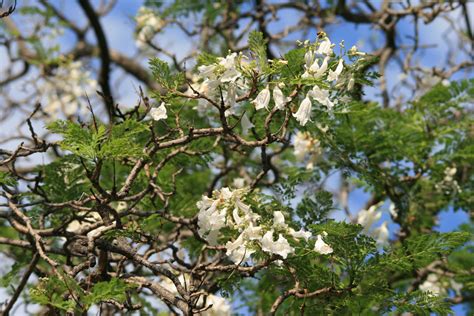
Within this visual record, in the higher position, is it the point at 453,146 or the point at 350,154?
the point at 453,146

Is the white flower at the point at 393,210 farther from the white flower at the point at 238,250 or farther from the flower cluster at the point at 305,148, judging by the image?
the white flower at the point at 238,250

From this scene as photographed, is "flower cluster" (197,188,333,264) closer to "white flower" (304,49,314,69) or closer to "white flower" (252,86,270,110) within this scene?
"white flower" (252,86,270,110)

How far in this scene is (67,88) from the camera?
9.12 meters

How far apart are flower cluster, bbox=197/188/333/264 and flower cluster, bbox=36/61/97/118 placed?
21.2 feet

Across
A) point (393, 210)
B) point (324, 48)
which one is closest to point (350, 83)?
point (324, 48)

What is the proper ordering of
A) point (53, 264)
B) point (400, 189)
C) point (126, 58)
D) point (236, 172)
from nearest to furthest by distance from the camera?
point (53, 264) → point (400, 189) → point (236, 172) → point (126, 58)

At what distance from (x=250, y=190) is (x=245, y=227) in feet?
2.14

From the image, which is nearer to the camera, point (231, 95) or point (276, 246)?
point (276, 246)

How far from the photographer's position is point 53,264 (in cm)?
264

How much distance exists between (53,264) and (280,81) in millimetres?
1007

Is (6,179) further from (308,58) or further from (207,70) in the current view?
(308,58)

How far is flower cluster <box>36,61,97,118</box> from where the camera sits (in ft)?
29.7

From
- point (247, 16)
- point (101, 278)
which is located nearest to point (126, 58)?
point (247, 16)

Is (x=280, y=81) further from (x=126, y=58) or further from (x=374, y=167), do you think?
(x=126, y=58)
